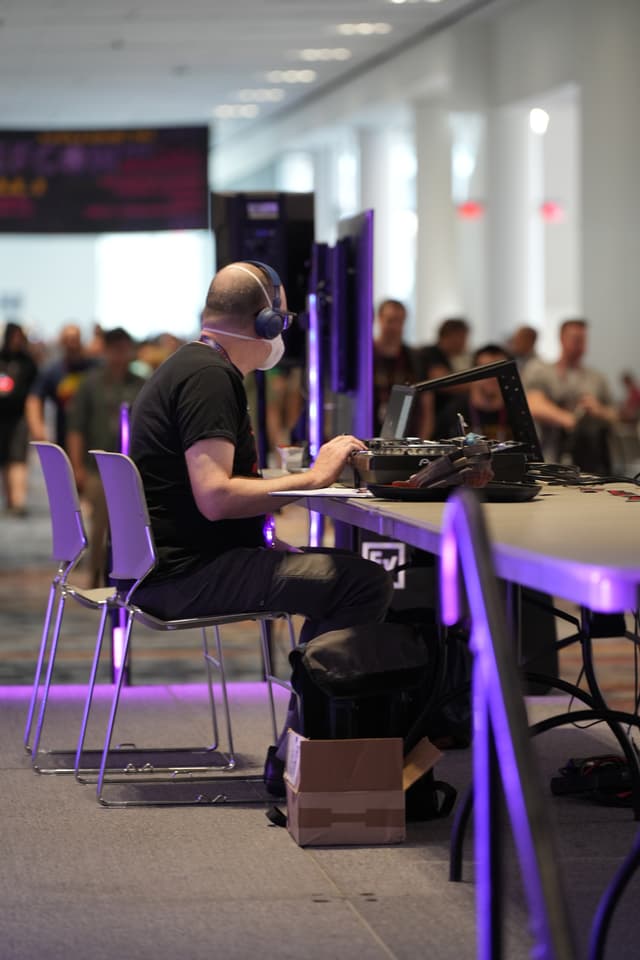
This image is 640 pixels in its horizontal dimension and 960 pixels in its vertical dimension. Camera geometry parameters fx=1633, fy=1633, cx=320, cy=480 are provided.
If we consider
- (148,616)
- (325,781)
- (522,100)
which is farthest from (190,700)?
(522,100)

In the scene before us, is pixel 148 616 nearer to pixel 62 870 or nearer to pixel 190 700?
pixel 62 870

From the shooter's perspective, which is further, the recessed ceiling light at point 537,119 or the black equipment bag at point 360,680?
the recessed ceiling light at point 537,119

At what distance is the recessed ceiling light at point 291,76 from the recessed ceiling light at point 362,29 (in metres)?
2.51

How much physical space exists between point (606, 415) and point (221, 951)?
7.00 m

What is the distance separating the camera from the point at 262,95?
1961cm

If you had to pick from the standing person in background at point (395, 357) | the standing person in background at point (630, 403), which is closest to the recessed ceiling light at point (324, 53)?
the standing person in background at point (630, 403)

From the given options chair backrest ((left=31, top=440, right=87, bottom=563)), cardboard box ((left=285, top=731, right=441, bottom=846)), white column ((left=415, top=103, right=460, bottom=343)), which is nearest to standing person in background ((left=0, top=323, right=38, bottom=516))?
white column ((left=415, top=103, right=460, bottom=343))

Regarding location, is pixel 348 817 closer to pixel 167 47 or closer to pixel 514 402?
pixel 514 402

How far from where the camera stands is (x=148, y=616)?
388cm

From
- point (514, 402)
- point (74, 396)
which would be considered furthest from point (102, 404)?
point (514, 402)

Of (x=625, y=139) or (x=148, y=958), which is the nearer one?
(x=148, y=958)

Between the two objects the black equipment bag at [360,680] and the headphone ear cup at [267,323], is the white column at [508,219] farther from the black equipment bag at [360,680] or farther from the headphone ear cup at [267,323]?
the black equipment bag at [360,680]

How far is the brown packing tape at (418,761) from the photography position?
11.8 ft

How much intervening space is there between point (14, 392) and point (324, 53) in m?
5.69
